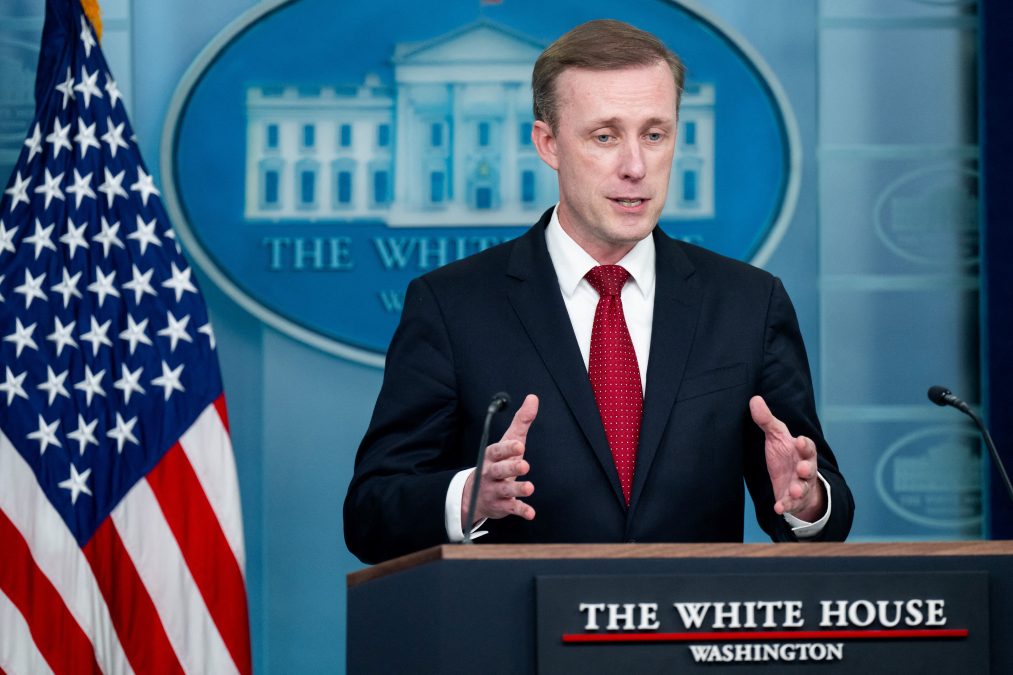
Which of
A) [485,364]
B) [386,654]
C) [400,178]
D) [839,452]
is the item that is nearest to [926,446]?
[839,452]

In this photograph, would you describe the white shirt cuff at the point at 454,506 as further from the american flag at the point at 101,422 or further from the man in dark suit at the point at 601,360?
the american flag at the point at 101,422

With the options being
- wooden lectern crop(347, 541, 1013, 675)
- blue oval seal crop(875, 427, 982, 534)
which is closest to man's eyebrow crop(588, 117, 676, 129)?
wooden lectern crop(347, 541, 1013, 675)

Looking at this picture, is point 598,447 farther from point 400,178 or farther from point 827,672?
point 400,178

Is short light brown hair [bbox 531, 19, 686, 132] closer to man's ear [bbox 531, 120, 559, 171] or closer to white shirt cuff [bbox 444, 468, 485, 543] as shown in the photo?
man's ear [bbox 531, 120, 559, 171]

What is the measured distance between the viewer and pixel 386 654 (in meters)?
1.74

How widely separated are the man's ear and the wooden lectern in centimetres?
100

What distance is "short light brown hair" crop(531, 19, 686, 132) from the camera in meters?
2.31

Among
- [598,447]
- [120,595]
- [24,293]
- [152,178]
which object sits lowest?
[120,595]

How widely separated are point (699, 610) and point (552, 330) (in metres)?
0.76

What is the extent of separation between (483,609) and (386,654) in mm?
206

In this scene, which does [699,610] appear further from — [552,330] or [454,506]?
[552,330]

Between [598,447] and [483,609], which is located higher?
[598,447]

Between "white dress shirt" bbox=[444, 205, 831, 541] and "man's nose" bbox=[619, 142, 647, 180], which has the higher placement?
"man's nose" bbox=[619, 142, 647, 180]

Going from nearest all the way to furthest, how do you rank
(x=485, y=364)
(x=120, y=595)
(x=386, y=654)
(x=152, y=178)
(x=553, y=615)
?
1. (x=553, y=615)
2. (x=386, y=654)
3. (x=485, y=364)
4. (x=120, y=595)
5. (x=152, y=178)
